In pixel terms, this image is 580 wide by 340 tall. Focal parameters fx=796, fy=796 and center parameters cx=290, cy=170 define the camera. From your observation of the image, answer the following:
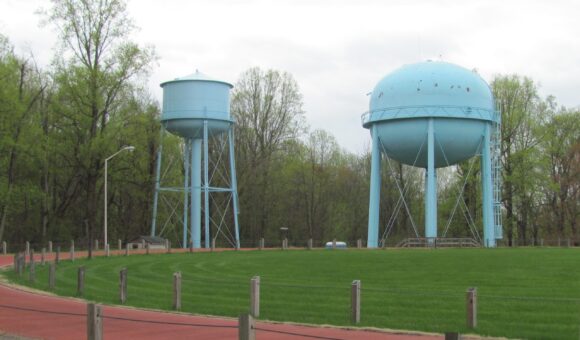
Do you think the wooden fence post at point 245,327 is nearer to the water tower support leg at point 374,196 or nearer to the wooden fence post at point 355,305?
the wooden fence post at point 355,305

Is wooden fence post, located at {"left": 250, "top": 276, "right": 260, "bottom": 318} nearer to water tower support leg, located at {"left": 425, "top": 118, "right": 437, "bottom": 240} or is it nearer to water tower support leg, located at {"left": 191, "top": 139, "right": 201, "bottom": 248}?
water tower support leg, located at {"left": 425, "top": 118, "right": 437, "bottom": 240}

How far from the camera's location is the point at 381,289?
1786 cm

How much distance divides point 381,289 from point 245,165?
59875 mm

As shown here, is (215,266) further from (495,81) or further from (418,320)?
(495,81)

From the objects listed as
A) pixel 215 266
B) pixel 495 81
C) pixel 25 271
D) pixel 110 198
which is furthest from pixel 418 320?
pixel 495 81

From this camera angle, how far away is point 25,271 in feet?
105

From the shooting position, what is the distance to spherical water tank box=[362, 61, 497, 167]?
52219 mm

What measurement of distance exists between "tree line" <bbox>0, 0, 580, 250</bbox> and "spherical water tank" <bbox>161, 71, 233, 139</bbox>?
2.37 metres

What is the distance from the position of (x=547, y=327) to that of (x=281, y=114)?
64.6m

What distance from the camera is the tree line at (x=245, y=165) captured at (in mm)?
56031

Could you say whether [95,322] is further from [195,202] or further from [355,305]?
[195,202]

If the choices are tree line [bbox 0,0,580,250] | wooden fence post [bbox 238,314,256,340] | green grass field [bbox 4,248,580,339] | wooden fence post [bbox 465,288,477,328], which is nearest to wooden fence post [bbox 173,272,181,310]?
green grass field [bbox 4,248,580,339]

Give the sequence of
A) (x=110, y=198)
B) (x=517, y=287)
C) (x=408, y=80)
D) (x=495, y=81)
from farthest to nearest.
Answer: (x=495, y=81) < (x=110, y=198) < (x=408, y=80) < (x=517, y=287)

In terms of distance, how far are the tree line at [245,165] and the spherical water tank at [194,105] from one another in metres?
2.37
